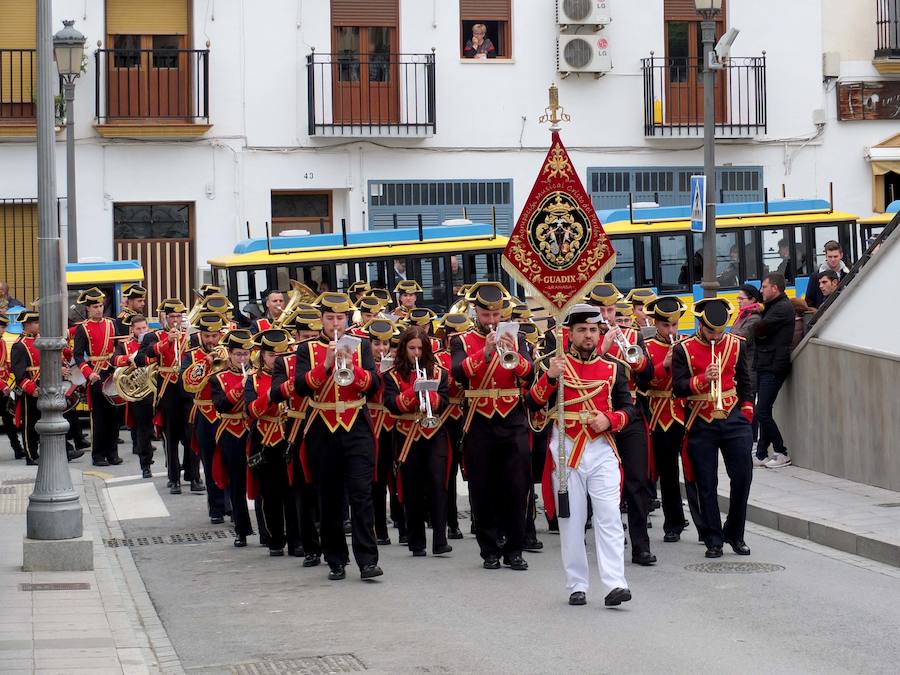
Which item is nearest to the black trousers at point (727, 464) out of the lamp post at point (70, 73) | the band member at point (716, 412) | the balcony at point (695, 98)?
the band member at point (716, 412)

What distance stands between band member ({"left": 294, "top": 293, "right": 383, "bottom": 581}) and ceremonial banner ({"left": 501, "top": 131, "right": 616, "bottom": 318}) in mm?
1256

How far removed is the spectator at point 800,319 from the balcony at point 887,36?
15.1m

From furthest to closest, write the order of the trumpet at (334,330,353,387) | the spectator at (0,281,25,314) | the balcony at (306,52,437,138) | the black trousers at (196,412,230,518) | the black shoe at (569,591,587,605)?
the balcony at (306,52,437,138)
the spectator at (0,281,25,314)
the black trousers at (196,412,230,518)
the trumpet at (334,330,353,387)
the black shoe at (569,591,587,605)

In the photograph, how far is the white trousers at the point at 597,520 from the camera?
31.2ft

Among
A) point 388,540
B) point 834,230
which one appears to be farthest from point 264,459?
point 834,230

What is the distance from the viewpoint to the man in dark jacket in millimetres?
15484

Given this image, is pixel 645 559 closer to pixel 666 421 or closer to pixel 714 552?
pixel 714 552

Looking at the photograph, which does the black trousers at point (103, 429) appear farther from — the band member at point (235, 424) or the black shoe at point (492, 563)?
the black shoe at point (492, 563)

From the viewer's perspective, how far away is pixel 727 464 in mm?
11617

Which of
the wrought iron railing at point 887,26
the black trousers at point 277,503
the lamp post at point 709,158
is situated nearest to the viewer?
the black trousers at point 277,503

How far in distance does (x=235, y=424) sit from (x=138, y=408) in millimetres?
5077

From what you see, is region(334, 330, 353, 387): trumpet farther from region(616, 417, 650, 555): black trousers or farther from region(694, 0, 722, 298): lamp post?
region(694, 0, 722, 298): lamp post

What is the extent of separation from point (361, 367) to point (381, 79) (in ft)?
61.3

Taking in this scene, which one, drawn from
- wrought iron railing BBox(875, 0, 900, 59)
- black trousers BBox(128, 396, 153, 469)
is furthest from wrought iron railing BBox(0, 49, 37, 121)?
wrought iron railing BBox(875, 0, 900, 59)
